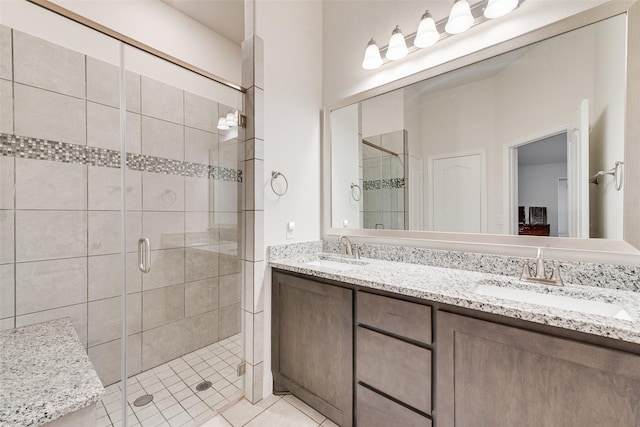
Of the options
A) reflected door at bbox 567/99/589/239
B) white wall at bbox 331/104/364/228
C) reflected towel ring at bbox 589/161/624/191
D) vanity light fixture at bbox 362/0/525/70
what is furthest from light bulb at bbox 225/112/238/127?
reflected towel ring at bbox 589/161/624/191

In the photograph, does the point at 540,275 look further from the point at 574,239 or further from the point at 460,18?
the point at 460,18

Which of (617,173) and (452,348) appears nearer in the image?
(452,348)

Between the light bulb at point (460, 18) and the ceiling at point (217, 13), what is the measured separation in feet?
6.11

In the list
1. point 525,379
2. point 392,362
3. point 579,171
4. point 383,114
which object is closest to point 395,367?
point 392,362

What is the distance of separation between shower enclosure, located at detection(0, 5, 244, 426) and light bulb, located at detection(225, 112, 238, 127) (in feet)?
0.04

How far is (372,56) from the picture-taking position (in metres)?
1.88

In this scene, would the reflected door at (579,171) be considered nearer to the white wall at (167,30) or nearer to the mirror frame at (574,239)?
the mirror frame at (574,239)

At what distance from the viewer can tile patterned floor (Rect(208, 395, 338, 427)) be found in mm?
1530

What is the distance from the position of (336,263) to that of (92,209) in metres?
1.57

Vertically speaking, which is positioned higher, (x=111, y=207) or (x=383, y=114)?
(x=383, y=114)

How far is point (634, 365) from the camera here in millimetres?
753

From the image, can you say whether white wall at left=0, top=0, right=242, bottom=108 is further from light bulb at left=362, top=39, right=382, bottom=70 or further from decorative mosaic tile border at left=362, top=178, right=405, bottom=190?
decorative mosaic tile border at left=362, top=178, right=405, bottom=190

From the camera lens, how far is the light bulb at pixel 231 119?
5.86ft

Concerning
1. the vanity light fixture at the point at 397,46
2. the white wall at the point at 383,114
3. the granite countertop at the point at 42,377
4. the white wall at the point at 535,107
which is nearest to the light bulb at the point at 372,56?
the vanity light fixture at the point at 397,46
